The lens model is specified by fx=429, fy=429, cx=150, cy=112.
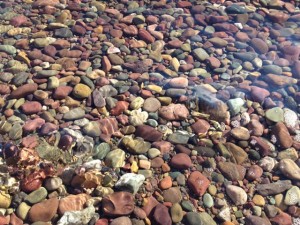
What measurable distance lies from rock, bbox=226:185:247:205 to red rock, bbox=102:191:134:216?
1.89 ft

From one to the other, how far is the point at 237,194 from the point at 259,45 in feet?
5.11

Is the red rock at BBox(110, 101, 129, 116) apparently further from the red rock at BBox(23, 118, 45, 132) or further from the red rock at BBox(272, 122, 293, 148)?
the red rock at BBox(272, 122, 293, 148)

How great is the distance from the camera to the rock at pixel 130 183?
95.1 inches

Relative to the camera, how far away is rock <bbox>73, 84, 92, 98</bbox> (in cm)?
296

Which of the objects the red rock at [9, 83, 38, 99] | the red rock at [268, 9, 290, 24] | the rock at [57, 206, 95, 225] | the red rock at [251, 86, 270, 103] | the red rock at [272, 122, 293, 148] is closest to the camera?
the rock at [57, 206, 95, 225]

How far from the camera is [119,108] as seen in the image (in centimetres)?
291

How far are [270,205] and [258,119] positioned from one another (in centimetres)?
70

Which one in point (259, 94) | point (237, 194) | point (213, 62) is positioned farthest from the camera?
point (213, 62)

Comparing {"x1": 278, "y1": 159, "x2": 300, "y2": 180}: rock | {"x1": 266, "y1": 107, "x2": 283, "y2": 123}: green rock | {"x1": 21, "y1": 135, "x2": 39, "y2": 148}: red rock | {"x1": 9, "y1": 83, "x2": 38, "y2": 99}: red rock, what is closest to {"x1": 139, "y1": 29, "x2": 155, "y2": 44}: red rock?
{"x1": 9, "y1": 83, "x2": 38, "y2": 99}: red rock

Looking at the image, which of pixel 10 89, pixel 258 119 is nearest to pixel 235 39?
pixel 258 119

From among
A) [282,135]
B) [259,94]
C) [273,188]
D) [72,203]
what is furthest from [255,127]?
[72,203]

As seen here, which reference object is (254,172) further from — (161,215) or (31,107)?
(31,107)

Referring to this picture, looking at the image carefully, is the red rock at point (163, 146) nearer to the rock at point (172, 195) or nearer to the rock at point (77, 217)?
the rock at point (172, 195)

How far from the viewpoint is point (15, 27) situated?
3.57 m
